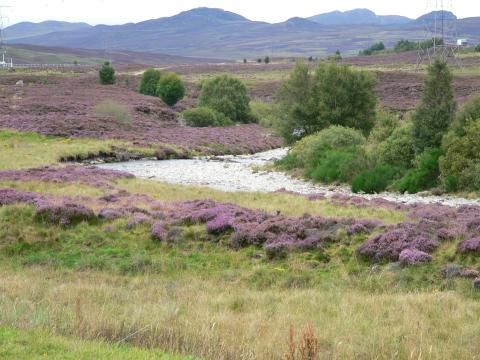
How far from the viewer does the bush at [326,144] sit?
42688mm

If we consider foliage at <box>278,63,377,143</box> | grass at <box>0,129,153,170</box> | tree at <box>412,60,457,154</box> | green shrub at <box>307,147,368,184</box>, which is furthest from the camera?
foliage at <box>278,63,377,143</box>

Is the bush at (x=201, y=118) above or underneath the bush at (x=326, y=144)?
underneath

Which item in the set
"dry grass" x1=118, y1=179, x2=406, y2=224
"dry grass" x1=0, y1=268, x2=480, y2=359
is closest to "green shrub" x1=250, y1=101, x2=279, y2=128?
"dry grass" x1=118, y1=179, x2=406, y2=224

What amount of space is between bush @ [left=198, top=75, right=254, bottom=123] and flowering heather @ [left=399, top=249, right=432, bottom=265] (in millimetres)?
69526

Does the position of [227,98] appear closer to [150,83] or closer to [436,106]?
[150,83]

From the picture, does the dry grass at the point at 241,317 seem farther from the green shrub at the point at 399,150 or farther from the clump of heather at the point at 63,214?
the green shrub at the point at 399,150

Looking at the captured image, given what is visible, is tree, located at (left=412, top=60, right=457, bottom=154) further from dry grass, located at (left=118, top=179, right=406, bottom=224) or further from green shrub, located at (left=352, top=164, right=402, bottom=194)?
dry grass, located at (left=118, top=179, right=406, bottom=224)

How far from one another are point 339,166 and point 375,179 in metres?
3.86

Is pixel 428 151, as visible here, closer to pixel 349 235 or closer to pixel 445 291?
pixel 349 235

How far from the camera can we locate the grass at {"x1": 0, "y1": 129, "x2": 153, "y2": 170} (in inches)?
1686

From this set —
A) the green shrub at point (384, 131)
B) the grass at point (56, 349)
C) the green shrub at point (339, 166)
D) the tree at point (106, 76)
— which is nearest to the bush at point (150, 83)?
the tree at point (106, 76)

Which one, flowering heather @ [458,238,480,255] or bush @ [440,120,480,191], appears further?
bush @ [440,120,480,191]

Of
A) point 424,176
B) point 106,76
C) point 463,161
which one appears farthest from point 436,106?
point 106,76

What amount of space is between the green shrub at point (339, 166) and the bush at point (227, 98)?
45.7 meters
